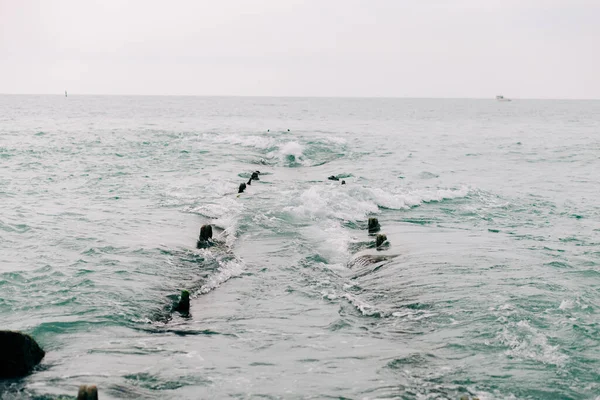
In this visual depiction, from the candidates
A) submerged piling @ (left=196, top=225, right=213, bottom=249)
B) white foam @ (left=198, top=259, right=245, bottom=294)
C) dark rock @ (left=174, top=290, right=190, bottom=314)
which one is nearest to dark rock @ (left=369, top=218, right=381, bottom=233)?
submerged piling @ (left=196, top=225, right=213, bottom=249)

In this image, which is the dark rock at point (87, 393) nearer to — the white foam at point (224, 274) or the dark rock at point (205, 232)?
the white foam at point (224, 274)

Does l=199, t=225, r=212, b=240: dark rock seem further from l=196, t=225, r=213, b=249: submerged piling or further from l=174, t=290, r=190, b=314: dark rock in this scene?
l=174, t=290, r=190, b=314: dark rock

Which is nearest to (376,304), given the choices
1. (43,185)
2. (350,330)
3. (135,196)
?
(350,330)

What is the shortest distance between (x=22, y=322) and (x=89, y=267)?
300 centimetres

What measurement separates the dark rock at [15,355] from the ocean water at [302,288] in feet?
0.59

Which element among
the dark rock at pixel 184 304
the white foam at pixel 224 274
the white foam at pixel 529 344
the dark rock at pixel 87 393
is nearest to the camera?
the dark rock at pixel 87 393

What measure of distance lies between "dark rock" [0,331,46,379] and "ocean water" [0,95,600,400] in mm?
181

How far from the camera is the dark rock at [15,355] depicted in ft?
22.5

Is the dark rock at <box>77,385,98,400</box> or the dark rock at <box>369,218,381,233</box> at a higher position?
the dark rock at <box>369,218,381,233</box>

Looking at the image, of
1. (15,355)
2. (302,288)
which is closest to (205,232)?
(302,288)

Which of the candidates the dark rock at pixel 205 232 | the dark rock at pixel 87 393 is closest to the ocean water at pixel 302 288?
the dark rock at pixel 205 232

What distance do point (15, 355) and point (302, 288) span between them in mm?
5235

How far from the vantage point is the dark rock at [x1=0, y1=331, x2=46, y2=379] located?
6.86 m

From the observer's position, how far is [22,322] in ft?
29.1
